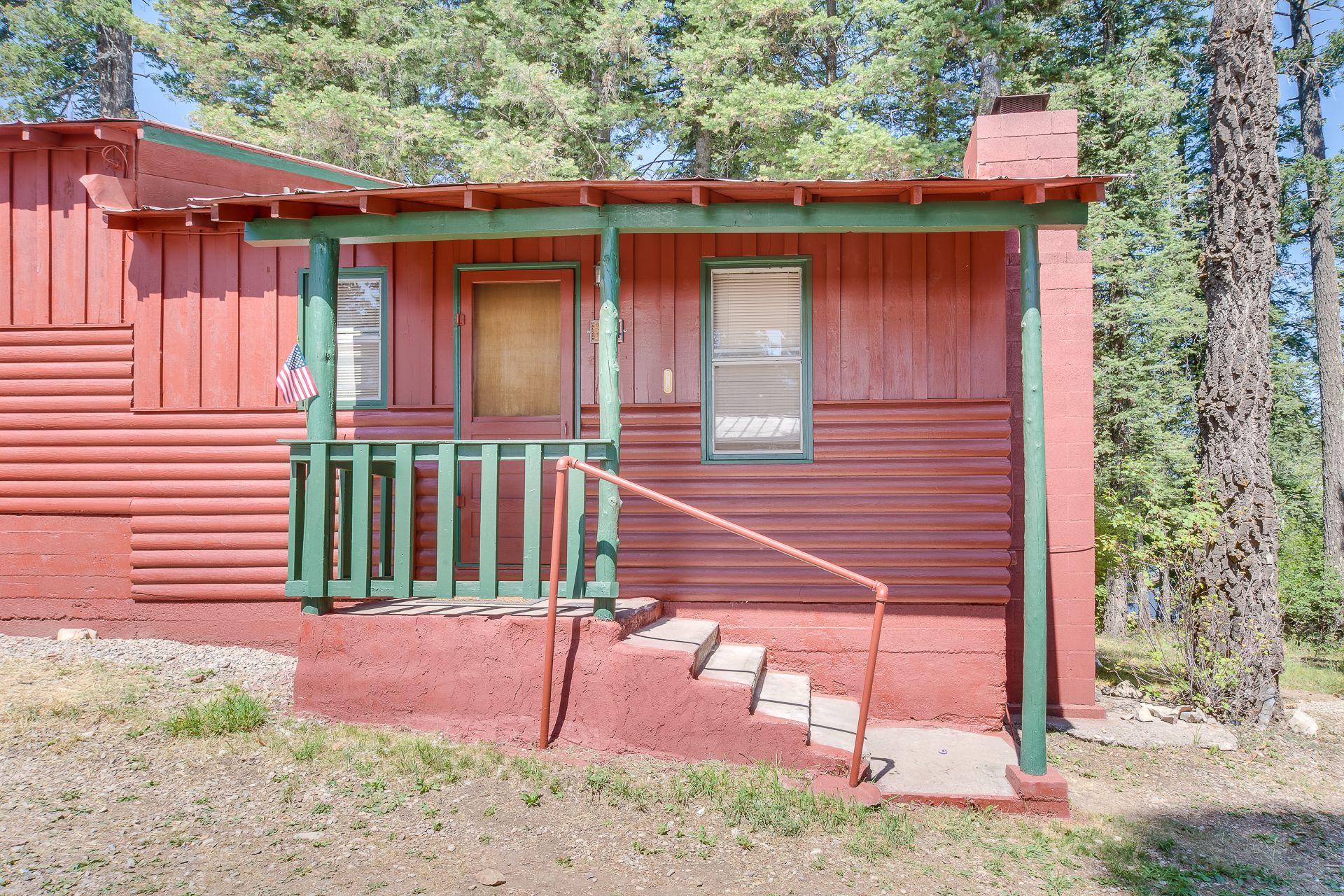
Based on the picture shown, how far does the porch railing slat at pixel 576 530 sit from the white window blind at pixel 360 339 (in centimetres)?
250

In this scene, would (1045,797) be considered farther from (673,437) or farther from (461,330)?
(461,330)

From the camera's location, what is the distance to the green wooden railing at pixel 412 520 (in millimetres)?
4812

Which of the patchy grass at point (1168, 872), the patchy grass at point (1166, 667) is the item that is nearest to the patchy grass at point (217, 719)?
the patchy grass at point (1168, 872)

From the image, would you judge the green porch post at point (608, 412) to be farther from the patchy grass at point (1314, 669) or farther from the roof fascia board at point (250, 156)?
the patchy grass at point (1314, 669)

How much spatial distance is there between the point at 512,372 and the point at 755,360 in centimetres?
190

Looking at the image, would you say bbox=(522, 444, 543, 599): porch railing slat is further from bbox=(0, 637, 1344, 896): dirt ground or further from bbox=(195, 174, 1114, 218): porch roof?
bbox=(195, 174, 1114, 218): porch roof

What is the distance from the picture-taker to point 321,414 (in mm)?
5023

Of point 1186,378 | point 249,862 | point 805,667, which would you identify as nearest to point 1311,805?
point 805,667

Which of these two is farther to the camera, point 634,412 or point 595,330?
point 634,412

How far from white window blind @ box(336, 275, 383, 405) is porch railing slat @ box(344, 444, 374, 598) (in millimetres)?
1703

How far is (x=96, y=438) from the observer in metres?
6.57

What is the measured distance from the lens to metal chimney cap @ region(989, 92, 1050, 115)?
21.4ft

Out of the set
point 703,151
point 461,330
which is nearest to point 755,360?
point 461,330

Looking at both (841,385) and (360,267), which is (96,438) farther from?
(841,385)
